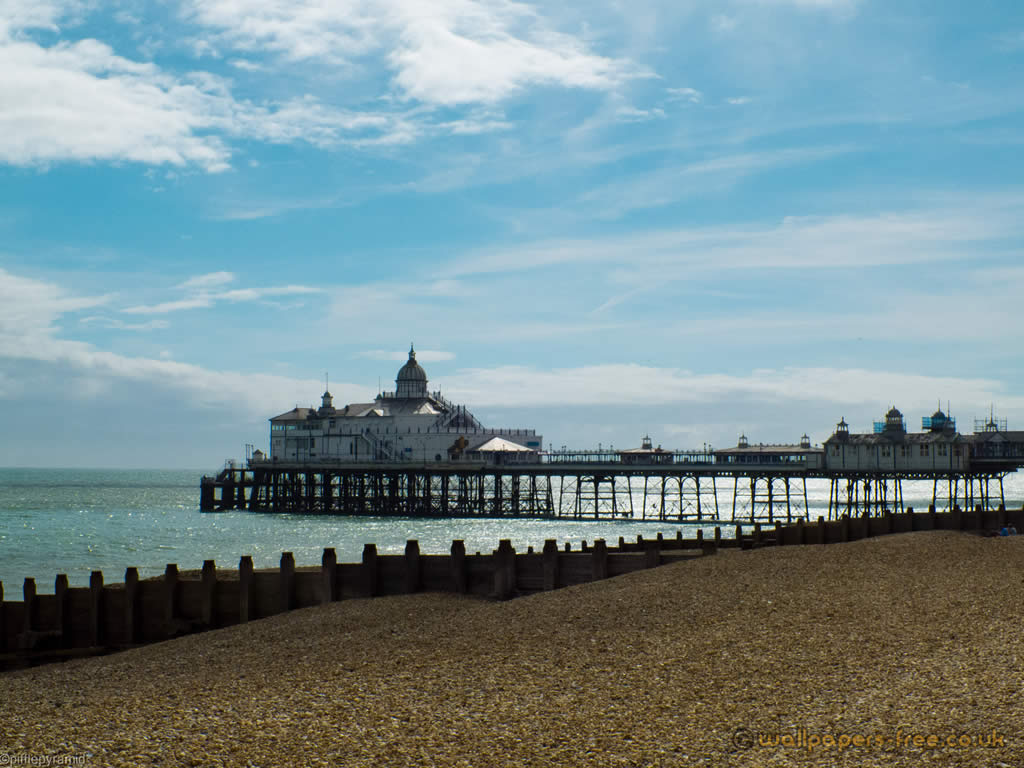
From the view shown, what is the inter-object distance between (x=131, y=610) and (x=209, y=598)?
1266 millimetres

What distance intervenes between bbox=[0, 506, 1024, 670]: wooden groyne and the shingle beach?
1252 mm

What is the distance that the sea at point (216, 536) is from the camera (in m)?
43.8

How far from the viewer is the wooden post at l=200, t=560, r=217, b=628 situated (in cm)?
1672

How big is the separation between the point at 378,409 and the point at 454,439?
38.7 feet

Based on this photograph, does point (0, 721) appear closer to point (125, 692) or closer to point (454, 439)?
point (125, 692)

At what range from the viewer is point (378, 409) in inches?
4040

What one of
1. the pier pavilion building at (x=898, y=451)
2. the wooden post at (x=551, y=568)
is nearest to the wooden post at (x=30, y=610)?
the wooden post at (x=551, y=568)

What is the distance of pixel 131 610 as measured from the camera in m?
16.8

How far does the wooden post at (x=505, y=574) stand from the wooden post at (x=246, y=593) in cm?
393

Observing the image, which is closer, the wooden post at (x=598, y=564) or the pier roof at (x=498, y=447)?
the wooden post at (x=598, y=564)

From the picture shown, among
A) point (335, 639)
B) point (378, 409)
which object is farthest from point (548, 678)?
point (378, 409)

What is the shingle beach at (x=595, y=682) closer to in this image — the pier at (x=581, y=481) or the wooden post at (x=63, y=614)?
the wooden post at (x=63, y=614)

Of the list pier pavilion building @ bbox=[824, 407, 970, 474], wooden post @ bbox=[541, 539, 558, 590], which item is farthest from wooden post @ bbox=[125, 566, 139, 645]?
pier pavilion building @ bbox=[824, 407, 970, 474]

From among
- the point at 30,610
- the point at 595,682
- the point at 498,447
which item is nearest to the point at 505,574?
the point at 595,682
